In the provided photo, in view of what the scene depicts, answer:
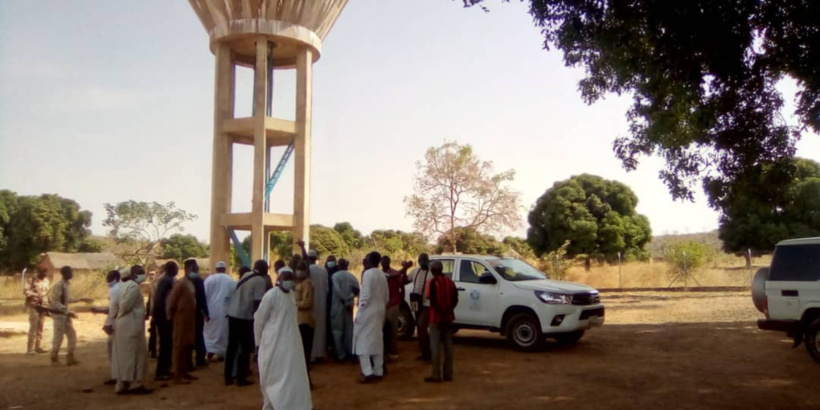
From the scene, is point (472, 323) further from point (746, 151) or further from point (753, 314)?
point (753, 314)

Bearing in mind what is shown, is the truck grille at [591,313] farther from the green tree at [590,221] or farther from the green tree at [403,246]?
the green tree at [590,221]

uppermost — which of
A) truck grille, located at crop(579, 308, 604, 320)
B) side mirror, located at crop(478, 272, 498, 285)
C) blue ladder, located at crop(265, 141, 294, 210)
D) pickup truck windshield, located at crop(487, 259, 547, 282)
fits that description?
blue ladder, located at crop(265, 141, 294, 210)

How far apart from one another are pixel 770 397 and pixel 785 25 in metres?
5.48

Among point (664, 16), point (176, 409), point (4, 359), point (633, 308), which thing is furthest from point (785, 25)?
point (4, 359)

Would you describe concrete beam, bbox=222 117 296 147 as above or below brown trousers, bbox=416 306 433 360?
above

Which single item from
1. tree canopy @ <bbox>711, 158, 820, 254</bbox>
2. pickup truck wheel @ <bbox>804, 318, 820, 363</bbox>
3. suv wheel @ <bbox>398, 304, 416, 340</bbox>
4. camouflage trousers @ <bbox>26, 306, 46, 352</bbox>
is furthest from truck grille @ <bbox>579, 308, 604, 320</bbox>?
tree canopy @ <bbox>711, 158, 820, 254</bbox>

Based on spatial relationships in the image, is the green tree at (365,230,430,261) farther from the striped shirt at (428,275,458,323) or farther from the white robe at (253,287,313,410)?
the white robe at (253,287,313,410)

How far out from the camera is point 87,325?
63.8 feet

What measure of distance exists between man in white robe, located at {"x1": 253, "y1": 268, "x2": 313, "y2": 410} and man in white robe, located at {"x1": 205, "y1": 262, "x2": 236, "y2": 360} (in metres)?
5.28

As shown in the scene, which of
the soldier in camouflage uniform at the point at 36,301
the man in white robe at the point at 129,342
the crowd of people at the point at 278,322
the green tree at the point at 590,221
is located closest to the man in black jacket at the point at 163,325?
the crowd of people at the point at 278,322

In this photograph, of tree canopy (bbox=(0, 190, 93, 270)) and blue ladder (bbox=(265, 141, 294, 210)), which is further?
tree canopy (bbox=(0, 190, 93, 270))

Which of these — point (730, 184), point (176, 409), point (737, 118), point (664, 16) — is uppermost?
point (664, 16)

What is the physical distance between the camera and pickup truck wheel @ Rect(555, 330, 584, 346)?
1274cm

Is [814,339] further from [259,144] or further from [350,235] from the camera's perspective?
[350,235]
